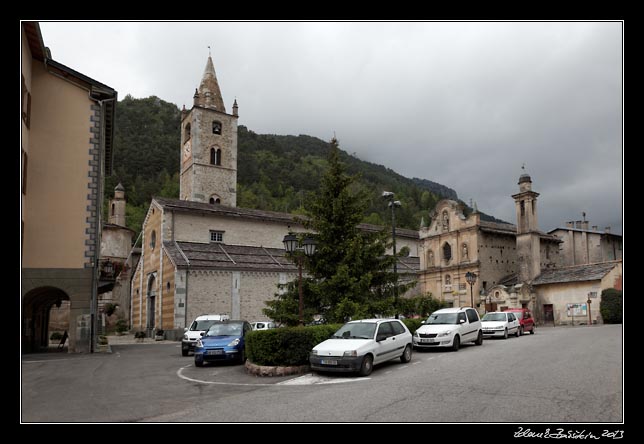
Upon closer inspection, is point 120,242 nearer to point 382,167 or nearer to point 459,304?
point 459,304

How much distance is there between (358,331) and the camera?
581 inches

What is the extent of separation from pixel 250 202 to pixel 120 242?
95.7 ft

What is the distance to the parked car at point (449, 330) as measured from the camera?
1852cm

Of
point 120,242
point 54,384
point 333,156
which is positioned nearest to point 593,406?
point 54,384

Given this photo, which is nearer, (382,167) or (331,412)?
(331,412)

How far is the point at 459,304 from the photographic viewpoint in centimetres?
4575

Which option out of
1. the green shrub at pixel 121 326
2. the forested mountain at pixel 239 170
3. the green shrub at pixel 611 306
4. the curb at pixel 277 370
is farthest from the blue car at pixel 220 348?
the forested mountain at pixel 239 170

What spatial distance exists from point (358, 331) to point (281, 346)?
2.27 m

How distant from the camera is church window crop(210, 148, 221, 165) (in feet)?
171

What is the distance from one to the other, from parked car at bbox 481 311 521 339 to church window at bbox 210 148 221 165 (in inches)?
1346

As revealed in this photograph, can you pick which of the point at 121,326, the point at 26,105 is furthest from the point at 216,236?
the point at 26,105

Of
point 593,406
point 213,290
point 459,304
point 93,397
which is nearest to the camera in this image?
point 593,406

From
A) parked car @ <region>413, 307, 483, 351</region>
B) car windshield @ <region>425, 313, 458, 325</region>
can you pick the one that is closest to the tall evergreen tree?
car windshield @ <region>425, 313, 458, 325</region>

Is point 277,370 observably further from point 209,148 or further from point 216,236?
point 209,148
